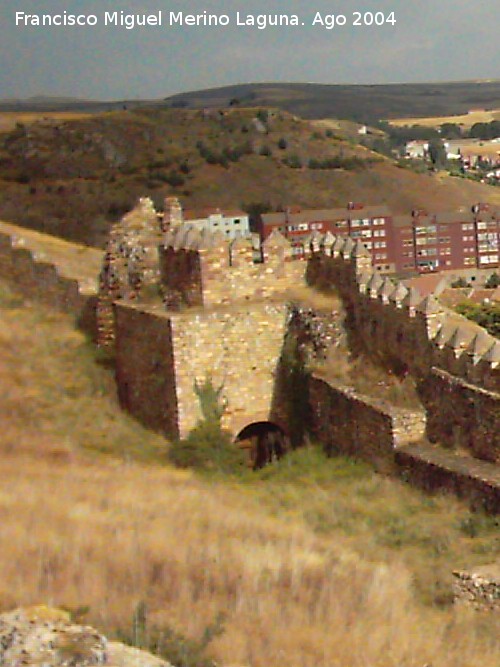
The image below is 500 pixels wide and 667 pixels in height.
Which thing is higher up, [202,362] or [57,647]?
[57,647]

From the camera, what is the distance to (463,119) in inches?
2240

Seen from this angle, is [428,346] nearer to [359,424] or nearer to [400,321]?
[400,321]

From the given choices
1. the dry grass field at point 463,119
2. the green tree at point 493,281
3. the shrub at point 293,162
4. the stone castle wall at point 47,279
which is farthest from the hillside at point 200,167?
the stone castle wall at point 47,279

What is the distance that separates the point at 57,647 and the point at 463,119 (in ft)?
182

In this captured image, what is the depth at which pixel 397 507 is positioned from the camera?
968 cm

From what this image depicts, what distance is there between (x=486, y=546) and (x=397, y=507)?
1481mm

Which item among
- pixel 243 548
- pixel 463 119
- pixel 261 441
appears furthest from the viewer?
pixel 463 119

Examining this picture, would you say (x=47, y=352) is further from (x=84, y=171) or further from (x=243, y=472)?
(x=84, y=171)

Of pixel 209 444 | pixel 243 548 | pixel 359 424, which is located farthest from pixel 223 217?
pixel 243 548

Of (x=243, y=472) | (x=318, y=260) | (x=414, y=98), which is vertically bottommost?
(x=243, y=472)

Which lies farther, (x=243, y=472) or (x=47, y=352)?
(x=47, y=352)

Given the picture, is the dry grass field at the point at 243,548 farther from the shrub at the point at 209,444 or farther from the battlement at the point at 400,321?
the battlement at the point at 400,321

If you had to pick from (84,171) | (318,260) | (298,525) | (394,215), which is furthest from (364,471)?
(84,171)

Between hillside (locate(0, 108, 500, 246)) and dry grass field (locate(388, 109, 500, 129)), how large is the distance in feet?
10.7
